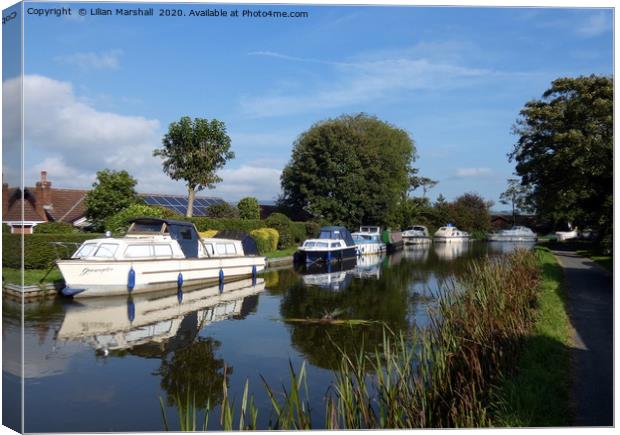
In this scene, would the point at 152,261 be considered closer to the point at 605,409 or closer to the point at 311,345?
the point at 311,345

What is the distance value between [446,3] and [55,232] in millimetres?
15430

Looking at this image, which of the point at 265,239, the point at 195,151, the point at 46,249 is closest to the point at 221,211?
the point at 265,239

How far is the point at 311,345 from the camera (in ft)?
41.9

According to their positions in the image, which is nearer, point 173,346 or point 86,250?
point 173,346

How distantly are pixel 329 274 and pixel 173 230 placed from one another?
410 inches

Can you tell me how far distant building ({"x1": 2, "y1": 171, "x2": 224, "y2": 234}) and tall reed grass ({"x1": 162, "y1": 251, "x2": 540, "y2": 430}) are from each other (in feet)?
9.34

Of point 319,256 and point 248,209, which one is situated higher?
point 248,209

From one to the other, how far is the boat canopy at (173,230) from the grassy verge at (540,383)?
15056 millimetres

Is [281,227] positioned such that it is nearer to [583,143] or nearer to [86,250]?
[86,250]

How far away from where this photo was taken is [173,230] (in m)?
22.7

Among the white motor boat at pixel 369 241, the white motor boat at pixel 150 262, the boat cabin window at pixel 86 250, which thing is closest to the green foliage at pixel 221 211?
the white motor boat at pixel 369 241

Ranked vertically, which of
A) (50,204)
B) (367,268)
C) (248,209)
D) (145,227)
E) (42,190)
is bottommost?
(367,268)

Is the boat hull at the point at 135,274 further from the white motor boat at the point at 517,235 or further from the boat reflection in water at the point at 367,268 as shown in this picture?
the white motor boat at the point at 517,235

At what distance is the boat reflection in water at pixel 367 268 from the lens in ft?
99.4
